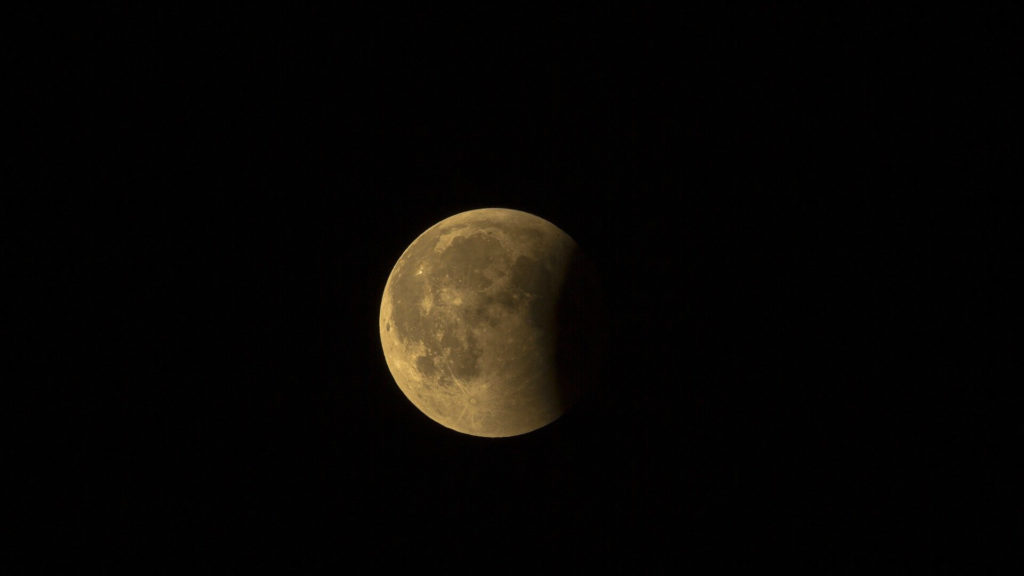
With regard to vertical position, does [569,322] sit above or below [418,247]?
below

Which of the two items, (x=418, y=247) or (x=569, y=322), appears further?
(x=418, y=247)

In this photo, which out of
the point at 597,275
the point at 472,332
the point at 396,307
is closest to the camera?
the point at 472,332

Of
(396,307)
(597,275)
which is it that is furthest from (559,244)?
(396,307)

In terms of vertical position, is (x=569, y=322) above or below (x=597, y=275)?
below

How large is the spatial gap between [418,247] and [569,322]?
4.02ft

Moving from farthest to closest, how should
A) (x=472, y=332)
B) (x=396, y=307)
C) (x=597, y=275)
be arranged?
1. (x=597, y=275)
2. (x=396, y=307)
3. (x=472, y=332)

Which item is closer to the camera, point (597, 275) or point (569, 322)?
point (569, 322)

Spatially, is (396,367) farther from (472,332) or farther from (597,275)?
(597,275)

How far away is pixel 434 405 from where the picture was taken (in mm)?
3609

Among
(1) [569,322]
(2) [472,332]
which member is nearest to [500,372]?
(2) [472,332]

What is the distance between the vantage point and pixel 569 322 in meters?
3.40

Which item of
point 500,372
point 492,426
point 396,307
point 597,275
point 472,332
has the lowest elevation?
point 492,426

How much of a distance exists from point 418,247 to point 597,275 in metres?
1.32

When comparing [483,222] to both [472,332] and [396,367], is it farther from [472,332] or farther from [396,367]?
[396,367]
